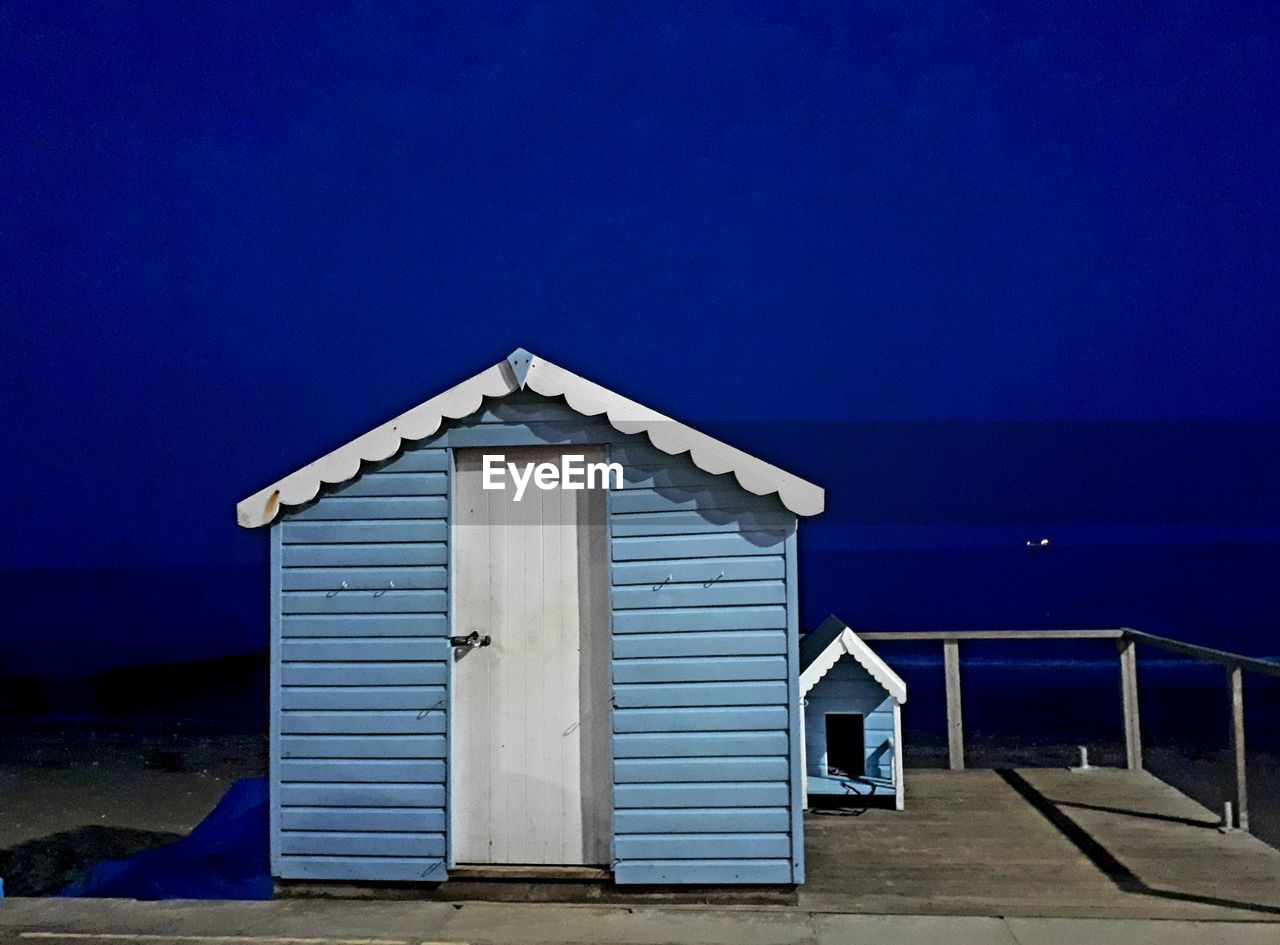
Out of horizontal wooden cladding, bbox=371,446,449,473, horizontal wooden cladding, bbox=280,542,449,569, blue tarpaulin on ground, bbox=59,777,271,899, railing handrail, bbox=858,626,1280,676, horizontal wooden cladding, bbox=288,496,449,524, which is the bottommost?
blue tarpaulin on ground, bbox=59,777,271,899

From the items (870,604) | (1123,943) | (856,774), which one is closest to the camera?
(1123,943)

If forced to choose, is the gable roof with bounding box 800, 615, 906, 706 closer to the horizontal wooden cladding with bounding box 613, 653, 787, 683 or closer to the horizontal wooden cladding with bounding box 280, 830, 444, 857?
the horizontal wooden cladding with bounding box 613, 653, 787, 683

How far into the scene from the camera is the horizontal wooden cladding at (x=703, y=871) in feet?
18.5

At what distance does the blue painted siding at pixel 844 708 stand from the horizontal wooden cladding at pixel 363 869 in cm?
292

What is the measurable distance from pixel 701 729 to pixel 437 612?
1607 millimetres

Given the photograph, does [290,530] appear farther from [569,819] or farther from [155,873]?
[155,873]

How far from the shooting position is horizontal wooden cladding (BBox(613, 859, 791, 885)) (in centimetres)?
565

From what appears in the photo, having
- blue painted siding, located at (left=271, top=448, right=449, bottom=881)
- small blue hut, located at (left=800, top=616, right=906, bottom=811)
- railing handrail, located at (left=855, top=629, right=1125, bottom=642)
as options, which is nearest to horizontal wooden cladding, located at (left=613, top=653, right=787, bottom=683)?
blue painted siding, located at (left=271, top=448, right=449, bottom=881)

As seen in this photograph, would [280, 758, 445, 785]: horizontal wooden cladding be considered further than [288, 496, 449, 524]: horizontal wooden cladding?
No

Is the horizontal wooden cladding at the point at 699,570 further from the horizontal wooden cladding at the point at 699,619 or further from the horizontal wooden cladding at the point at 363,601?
the horizontal wooden cladding at the point at 363,601

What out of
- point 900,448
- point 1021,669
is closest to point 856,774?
point 1021,669

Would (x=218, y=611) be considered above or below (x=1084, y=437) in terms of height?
below

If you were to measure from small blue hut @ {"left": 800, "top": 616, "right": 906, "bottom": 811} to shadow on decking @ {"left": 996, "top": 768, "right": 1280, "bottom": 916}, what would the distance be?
1.14 metres

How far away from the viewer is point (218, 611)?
61281 millimetres
